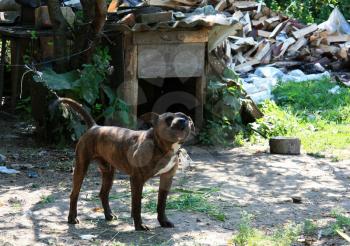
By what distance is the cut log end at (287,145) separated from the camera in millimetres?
9809

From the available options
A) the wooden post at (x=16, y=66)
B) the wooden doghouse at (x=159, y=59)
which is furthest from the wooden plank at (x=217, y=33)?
the wooden post at (x=16, y=66)

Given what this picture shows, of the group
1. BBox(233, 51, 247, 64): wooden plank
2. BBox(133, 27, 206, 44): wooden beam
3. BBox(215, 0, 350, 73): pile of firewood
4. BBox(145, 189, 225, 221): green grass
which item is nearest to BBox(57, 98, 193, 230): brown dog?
BBox(145, 189, 225, 221): green grass

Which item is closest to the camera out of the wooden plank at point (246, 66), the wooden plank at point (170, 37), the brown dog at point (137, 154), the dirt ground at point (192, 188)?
the brown dog at point (137, 154)

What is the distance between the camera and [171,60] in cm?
1033

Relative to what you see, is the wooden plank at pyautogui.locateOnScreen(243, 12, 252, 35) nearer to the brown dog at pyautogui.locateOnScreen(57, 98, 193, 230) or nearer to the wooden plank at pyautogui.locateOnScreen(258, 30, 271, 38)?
the wooden plank at pyautogui.locateOnScreen(258, 30, 271, 38)

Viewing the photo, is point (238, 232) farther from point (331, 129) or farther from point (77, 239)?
point (331, 129)

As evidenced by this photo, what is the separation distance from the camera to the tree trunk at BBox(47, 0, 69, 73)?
9.90m

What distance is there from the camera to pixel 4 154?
9469 mm

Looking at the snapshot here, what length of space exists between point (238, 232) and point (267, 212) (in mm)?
1036

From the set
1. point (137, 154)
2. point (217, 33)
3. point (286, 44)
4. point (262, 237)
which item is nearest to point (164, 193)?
point (137, 154)

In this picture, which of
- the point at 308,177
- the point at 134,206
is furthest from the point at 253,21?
the point at 134,206

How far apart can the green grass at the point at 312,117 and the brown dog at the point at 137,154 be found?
4.40 m

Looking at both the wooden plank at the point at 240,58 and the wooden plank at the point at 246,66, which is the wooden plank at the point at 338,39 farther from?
the wooden plank at the point at 240,58

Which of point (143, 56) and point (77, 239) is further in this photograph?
point (143, 56)
